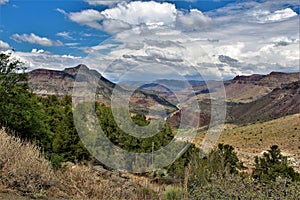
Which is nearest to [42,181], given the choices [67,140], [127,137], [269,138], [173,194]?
[173,194]

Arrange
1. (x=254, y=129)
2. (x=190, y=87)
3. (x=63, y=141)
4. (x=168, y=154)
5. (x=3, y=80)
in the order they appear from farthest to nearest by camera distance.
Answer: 1. (x=254, y=129)
2. (x=63, y=141)
3. (x=168, y=154)
4. (x=3, y=80)
5. (x=190, y=87)

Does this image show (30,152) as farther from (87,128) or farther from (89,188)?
(87,128)

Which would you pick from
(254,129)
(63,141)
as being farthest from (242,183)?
(254,129)

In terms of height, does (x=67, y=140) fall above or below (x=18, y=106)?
below

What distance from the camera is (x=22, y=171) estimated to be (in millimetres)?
6434

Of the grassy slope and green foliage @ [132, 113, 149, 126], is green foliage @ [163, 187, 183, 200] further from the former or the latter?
the grassy slope

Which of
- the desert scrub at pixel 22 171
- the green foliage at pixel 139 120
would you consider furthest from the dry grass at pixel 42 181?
the green foliage at pixel 139 120

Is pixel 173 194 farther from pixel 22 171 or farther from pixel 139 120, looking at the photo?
pixel 139 120

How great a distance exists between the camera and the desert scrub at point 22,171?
20.9ft

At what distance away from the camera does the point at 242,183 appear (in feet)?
20.1

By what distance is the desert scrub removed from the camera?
20.9 ft

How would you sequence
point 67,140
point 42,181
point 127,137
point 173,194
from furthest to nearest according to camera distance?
point 67,140 → point 127,137 → point 173,194 → point 42,181

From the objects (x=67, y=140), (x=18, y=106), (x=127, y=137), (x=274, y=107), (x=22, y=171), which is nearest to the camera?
(x=22, y=171)

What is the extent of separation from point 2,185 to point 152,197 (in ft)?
9.58
